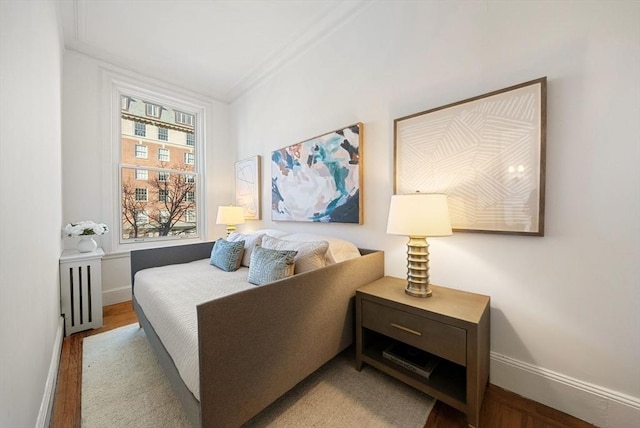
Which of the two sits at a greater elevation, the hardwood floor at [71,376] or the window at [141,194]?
Result: the window at [141,194]

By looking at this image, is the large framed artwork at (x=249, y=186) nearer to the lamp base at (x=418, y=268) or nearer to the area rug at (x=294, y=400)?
the area rug at (x=294, y=400)

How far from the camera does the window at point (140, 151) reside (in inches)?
127

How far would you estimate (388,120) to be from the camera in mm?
1949

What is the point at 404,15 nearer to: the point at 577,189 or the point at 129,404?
the point at 577,189

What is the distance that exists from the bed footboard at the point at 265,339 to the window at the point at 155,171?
288 cm

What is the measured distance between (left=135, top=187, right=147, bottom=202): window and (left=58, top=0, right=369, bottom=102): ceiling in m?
1.51

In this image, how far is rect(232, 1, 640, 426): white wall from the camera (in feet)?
3.77

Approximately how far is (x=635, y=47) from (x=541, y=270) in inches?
44.4

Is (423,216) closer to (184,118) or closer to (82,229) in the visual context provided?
(82,229)

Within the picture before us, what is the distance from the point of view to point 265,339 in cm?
118

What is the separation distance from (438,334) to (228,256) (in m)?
1.77

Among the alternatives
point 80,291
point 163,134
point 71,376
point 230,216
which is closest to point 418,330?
point 71,376

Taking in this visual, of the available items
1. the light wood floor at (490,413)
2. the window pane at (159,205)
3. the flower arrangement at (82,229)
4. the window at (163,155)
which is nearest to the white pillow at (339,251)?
the light wood floor at (490,413)

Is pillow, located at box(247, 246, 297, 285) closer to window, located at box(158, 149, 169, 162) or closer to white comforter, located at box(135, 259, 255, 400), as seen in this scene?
white comforter, located at box(135, 259, 255, 400)
